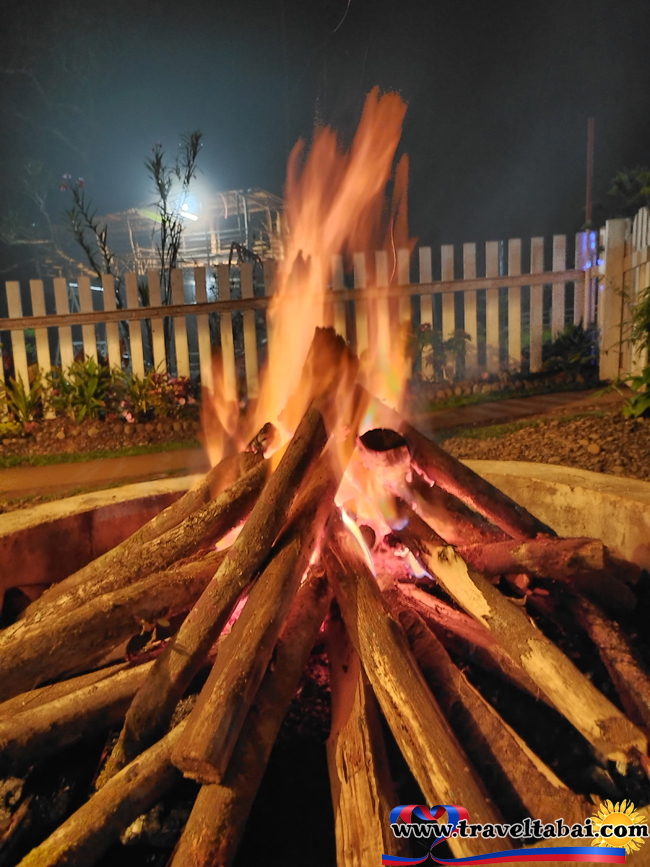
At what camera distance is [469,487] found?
7.54 ft

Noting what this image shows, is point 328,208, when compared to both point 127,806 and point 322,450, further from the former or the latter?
point 127,806

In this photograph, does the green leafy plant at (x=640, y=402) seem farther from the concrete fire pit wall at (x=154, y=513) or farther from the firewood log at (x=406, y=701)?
the firewood log at (x=406, y=701)

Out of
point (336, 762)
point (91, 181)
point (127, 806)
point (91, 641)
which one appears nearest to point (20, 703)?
point (91, 641)

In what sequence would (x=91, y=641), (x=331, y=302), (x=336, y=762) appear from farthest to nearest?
(x=331, y=302) < (x=91, y=641) < (x=336, y=762)

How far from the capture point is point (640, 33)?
8.95m

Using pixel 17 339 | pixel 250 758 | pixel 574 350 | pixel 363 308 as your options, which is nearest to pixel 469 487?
pixel 250 758

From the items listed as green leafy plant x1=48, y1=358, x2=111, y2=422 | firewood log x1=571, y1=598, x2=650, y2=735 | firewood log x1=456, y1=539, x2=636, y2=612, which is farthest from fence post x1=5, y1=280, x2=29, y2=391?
firewood log x1=571, y1=598, x2=650, y2=735

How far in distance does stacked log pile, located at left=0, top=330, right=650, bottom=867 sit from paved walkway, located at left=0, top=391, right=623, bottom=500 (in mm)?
3225

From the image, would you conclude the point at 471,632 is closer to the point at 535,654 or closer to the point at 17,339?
the point at 535,654

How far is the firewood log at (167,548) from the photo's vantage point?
6.05 ft

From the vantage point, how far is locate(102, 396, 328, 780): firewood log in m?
1.52

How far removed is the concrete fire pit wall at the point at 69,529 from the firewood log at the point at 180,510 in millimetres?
160

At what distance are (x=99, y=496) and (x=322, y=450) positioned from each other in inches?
55.4

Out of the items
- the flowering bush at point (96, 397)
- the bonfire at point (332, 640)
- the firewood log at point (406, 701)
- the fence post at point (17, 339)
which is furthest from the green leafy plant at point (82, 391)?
the firewood log at point (406, 701)
